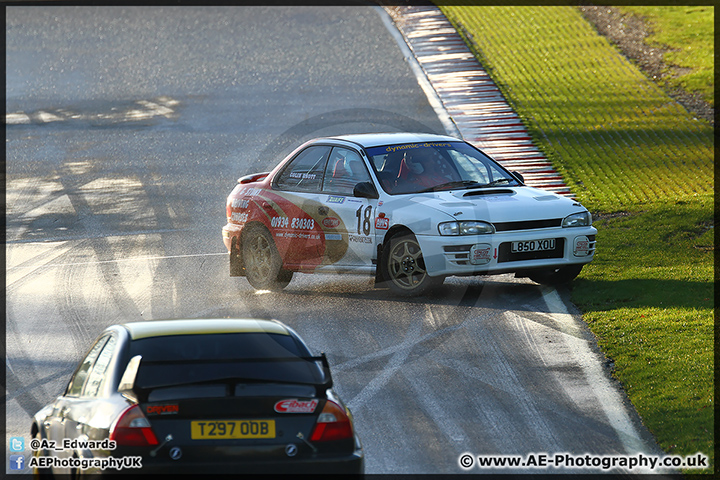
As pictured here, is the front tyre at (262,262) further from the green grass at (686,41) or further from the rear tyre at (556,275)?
the green grass at (686,41)

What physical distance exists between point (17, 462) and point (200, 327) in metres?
1.78

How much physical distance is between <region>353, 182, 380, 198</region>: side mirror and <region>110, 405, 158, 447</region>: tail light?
624cm

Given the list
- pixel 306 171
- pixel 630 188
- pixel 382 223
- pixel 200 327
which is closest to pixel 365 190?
pixel 382 223

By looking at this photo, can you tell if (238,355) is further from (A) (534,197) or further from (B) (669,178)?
(B) (669,178)

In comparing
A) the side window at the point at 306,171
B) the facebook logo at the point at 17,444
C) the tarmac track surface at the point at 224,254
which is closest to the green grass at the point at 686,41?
the tarmac track surface at the point at 224,254

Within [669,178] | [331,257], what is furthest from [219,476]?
[669,178]

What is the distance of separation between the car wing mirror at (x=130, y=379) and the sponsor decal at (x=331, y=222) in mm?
5964

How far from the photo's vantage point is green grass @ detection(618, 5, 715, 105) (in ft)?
82.7

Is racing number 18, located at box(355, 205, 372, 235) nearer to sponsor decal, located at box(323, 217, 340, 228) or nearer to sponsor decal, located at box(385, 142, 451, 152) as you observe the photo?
sponsor decal, located at box(323, 217, 340, 228)

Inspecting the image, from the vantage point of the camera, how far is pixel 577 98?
24.0 metres

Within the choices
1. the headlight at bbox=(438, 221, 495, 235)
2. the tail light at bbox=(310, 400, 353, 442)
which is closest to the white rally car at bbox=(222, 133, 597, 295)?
the headlight at bbox=(438, 221, 495, 235)

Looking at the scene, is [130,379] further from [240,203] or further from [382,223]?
[240,203]

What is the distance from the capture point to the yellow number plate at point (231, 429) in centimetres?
502

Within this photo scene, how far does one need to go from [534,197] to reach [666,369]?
3041 mm
